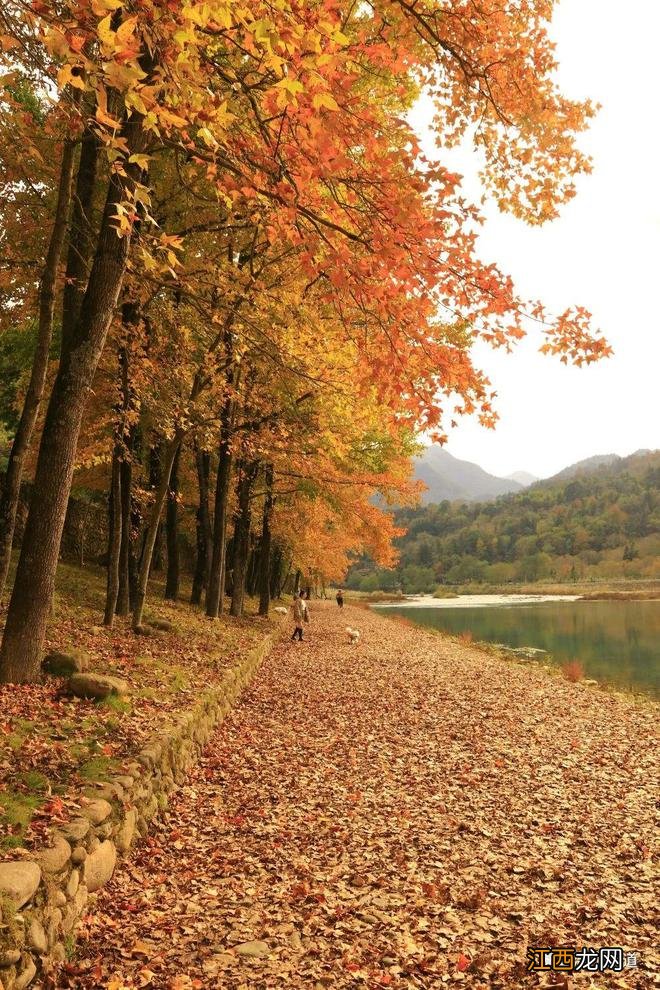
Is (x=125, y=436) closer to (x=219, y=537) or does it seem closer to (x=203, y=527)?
(x=219, y=537)

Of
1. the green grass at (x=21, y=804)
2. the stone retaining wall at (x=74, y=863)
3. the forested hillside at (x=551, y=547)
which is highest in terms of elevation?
the forested hillside at (x=551, y=547)

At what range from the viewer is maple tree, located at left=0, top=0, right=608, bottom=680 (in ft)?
12.8

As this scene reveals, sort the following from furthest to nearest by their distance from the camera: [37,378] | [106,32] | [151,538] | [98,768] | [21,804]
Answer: [151,538] < [37,378] < [98,768] < [21,804] < [106,32]

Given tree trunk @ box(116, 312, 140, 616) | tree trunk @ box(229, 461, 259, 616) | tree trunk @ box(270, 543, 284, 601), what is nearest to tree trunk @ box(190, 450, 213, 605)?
tree trunk @ box(229, 461, 259, 616)

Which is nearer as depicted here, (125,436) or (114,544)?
(114,544)

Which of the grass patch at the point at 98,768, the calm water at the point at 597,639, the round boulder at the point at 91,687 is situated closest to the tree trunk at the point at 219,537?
the round boulder at the point at 91,687

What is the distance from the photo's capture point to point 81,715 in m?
6.66

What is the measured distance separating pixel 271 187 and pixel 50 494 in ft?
13.7

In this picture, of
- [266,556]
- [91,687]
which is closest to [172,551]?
[266,556]

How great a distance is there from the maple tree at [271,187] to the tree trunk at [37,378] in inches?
2.4

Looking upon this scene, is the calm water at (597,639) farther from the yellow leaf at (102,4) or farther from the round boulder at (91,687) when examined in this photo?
the yellow leaf at (102,4)

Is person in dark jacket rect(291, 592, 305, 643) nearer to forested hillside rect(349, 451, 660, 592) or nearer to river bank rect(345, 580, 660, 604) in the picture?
river bank rect(345, 580, 660, 604)

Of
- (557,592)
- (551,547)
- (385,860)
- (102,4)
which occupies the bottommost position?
(385,860)

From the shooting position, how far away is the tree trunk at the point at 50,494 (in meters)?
7.05
